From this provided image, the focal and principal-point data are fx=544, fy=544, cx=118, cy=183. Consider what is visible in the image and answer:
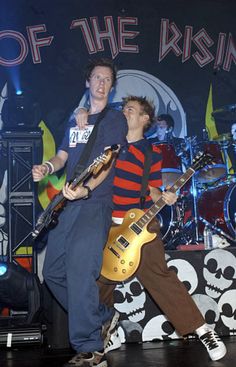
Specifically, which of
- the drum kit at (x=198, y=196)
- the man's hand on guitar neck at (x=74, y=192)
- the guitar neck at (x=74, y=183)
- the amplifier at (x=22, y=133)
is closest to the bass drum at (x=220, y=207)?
the drum kit at (x=198, y=196)

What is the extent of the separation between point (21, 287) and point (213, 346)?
1879 mm

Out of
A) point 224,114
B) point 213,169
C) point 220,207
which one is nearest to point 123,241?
point 220,207

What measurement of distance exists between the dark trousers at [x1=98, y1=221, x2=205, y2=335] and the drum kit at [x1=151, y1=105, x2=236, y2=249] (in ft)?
7.01

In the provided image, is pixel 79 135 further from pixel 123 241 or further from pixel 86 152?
pixel 123 241

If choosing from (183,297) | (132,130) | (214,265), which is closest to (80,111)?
(132,130)

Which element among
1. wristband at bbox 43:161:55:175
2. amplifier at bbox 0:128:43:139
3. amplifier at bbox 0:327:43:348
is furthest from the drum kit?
wristband at bbox 43:161:55:175

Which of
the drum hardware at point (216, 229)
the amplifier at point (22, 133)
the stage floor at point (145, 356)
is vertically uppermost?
the amplifier at point (22, 133)

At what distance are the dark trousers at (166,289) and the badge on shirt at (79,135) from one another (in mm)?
798

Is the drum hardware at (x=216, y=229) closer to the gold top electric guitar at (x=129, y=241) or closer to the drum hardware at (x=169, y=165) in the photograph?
the drum hardware at (x=169, y=165)

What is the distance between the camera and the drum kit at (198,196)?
239 inches

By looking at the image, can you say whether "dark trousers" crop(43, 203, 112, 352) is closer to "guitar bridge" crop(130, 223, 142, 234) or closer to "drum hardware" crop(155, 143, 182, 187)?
"guitar bridge" crop(130, 223, 142, 234)

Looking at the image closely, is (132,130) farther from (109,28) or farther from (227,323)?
(109,28)

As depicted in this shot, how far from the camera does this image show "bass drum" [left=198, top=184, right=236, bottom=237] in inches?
240

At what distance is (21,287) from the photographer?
4.72 meters
